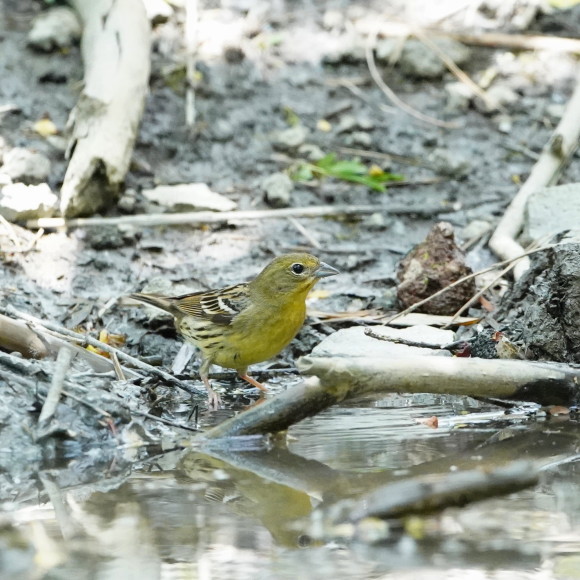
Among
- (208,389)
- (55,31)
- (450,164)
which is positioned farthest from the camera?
(55,31)

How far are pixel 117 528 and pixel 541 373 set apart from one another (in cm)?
238

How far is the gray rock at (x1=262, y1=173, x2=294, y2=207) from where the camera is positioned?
29.3ft

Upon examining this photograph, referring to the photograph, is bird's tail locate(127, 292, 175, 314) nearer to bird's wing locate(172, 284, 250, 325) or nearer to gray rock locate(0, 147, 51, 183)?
bird's wing locate(172, 284, 250, 325)

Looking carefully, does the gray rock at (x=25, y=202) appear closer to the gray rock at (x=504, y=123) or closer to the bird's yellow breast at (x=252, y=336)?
the bird's yellow breast at (x=252, y=336)

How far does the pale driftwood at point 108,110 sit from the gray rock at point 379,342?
240 centimetres

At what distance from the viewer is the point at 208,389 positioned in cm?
644

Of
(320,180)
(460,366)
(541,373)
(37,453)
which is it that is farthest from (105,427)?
(320,180)

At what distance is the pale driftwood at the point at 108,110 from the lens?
26.8ft

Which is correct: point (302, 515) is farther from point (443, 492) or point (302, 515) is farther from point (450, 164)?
point (450, 164)

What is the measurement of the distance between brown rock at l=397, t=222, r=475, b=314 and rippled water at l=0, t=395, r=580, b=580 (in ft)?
6.07

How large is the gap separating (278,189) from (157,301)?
2275 millimetres

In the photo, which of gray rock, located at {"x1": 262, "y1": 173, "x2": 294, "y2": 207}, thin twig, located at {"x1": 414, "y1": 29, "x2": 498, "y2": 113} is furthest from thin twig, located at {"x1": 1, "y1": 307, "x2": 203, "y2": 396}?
thin twig, located at {"x1": 414, "y1": 29, "x2": 498, "y2": 113}

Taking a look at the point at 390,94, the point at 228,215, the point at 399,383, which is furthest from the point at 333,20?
the point at 399,383

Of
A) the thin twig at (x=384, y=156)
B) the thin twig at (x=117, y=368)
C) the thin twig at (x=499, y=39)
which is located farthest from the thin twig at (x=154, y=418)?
the thin twig at (x=499, y=39)
